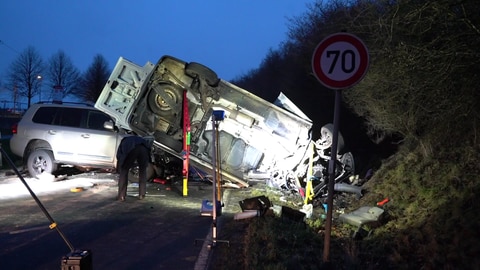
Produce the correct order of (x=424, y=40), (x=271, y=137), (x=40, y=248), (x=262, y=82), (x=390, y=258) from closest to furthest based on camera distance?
(x=390, y=258) < (x=40, y=248) < (x=424, y=40) < (x=271, y=137) < (x=262, y=82)

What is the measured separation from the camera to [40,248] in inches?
239

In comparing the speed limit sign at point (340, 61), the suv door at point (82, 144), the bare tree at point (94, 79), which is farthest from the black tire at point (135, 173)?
the bare tree at point (94, 79)

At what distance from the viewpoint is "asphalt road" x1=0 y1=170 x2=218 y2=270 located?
568cm

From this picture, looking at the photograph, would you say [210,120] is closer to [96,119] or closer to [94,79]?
[96,119]

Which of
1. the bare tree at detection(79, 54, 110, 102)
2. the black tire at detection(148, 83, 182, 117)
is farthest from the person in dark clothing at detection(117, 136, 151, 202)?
the bare tree at detection(79, 54, 110, 102)

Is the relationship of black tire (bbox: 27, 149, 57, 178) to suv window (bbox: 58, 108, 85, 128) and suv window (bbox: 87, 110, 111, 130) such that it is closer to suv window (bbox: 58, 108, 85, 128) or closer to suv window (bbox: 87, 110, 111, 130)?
suv window (bbox: 58, 108, 85, 128)

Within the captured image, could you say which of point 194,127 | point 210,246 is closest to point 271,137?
point 194,127

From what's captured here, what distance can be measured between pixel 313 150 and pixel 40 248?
6.45m

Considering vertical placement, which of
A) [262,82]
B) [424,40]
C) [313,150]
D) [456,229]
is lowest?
[456,229]

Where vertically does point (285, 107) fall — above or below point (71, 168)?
above

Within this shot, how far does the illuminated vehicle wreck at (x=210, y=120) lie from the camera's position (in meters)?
11.0

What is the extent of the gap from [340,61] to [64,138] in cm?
894

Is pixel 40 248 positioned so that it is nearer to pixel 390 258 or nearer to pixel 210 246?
pixel 210 246

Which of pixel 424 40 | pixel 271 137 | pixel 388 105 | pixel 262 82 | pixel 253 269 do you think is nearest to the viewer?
pixel 253 269
